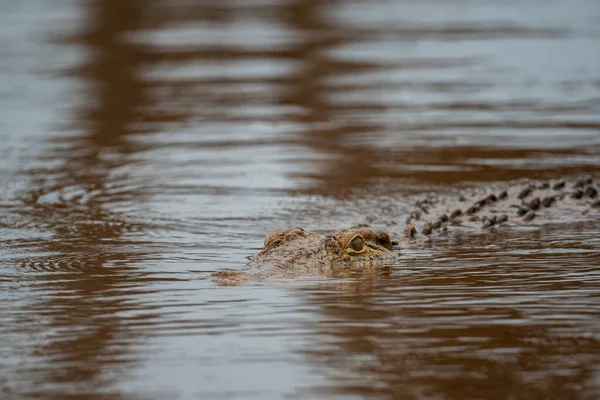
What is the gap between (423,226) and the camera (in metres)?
7.70

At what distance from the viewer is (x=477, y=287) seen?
240 inches

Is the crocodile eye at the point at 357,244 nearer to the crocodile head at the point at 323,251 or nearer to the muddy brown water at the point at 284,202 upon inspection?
the crocodile head at the point at 323,251

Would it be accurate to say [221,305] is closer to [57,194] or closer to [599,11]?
[57,194]

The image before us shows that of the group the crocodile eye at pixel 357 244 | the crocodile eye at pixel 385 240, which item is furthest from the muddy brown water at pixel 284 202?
the crocodile eye at pixel 357 244

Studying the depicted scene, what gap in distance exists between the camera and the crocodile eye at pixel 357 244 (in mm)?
6820

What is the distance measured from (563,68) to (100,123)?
6925 millimetres

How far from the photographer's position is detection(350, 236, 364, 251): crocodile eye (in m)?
6.82

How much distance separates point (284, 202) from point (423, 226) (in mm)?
1715

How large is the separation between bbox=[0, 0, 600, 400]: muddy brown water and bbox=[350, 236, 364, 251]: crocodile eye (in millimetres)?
303

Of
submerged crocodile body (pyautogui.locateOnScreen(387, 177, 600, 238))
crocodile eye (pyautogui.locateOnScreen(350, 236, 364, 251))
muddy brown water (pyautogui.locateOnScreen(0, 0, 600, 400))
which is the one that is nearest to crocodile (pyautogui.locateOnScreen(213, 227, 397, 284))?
crocodile eye (pyautogui.locateOnScreen(350, 236, 364, 251))

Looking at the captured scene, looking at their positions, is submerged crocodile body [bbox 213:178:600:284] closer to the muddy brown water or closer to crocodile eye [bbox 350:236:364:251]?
crocodile eye [bbox 350:236:364:251]

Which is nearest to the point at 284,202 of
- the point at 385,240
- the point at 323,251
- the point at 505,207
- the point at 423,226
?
the point at 423,226

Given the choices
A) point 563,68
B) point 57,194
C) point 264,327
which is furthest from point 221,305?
point 563,68

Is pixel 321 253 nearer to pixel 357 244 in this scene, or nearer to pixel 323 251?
pixel 323 251
